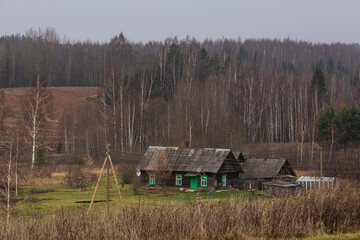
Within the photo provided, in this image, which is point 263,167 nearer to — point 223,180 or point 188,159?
point 223,180

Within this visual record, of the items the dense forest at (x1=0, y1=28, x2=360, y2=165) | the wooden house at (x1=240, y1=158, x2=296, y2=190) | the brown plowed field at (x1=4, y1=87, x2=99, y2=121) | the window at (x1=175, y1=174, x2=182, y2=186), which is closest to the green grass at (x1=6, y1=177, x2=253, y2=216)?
the window at (x1=175, y1=174, x2=182, y2=186)

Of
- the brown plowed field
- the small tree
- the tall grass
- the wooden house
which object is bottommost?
Answer: the wooden house

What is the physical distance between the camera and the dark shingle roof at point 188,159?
4147 centimetres

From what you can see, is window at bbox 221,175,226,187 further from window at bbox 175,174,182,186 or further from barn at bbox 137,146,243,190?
window at bbox 175,174,182,186

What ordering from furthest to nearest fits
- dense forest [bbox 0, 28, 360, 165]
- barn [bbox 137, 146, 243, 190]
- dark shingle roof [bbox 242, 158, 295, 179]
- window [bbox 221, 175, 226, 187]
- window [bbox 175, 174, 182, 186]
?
dense forest [bbox 0, 28, 360, 165], dark shingle roof [bbox 242, 158, 295, 179], window [bbox 175, 174, 182, 186], window [bbox 221, 175, 226, 187], barn [bbox 137, 146, 243, 190]

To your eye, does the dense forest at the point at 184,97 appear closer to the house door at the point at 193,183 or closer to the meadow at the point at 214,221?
the house door at the point at 193,183

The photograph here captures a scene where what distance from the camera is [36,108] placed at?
51.0 metres

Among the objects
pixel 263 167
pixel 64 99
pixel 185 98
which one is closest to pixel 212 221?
pixel 263 167

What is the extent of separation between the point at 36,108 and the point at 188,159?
19.0m

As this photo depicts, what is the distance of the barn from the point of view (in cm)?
4122

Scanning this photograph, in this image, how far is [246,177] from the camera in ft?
140

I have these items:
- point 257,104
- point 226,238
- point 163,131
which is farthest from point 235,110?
point 226,238

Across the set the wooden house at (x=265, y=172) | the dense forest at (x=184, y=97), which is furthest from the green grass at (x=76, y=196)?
the dense forest at (x=184, y=97)

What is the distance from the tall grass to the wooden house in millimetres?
22906
